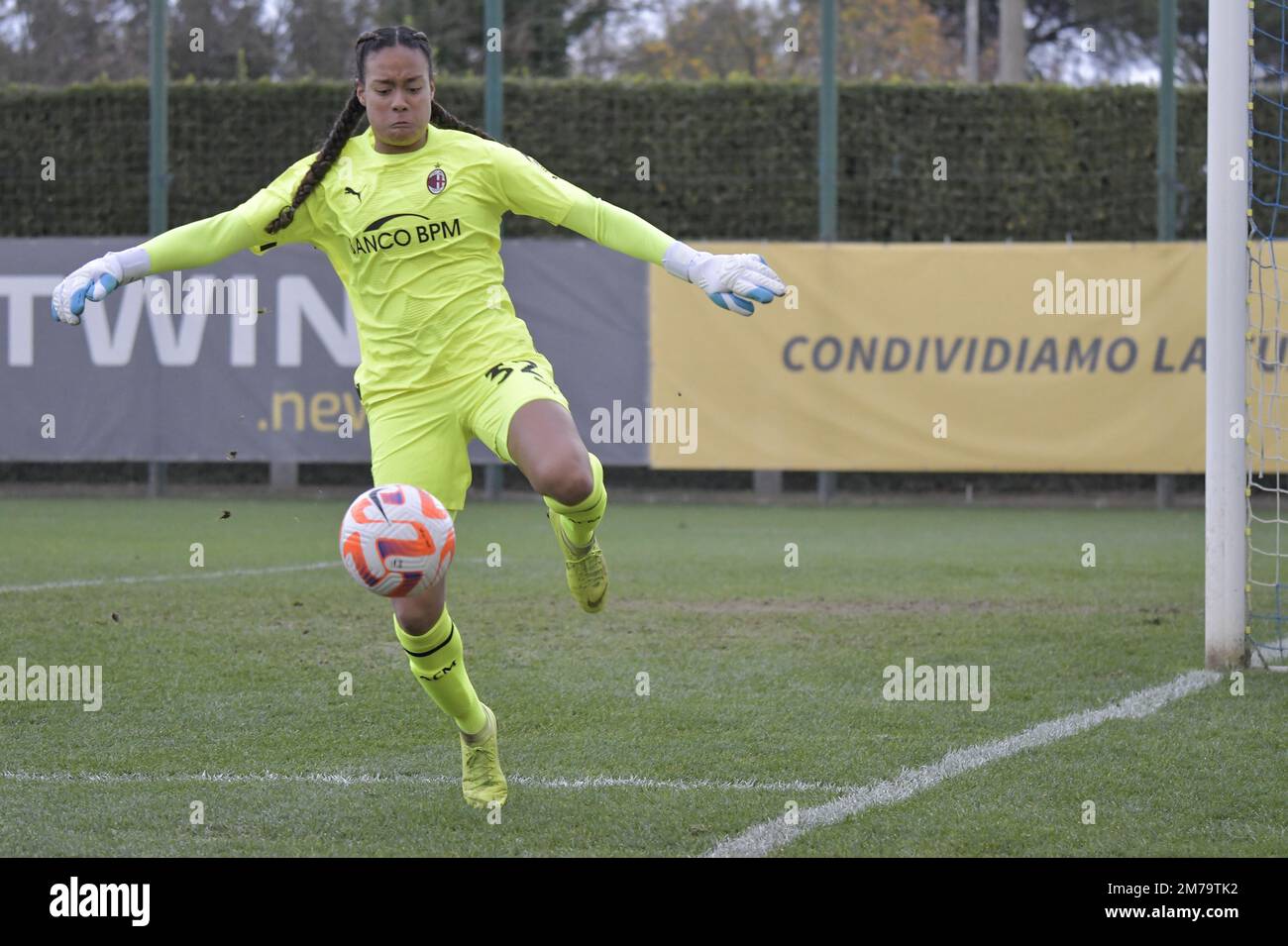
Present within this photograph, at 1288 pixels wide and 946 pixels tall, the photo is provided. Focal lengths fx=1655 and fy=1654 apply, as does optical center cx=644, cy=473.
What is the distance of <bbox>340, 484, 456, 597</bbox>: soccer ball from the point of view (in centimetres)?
452

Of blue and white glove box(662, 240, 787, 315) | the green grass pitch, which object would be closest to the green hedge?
the green grass pitch

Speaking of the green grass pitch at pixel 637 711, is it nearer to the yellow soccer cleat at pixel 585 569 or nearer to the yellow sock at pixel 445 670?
the yellow sock at pixel 445 670

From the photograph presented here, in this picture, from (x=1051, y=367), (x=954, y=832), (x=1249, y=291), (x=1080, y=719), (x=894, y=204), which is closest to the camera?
(x=954, y=832)

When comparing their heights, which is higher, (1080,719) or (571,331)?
(571,331)

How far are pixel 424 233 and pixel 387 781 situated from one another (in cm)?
172

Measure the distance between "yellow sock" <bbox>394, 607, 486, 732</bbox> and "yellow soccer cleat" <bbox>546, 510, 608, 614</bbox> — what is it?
2.19ft

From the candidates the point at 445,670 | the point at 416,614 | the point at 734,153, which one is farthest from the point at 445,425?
the point at 734,153

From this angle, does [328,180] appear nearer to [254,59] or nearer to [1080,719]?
[1080,719]

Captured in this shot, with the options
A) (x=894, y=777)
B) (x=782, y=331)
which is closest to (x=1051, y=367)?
(x=782, y=331)

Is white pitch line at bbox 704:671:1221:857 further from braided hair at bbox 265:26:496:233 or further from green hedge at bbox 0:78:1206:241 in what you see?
green hedge at bbox 0:78:1206:241

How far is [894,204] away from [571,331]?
141 inches

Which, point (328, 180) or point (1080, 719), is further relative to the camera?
point (1080, 719)

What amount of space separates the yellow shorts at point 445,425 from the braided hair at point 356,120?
70 cm

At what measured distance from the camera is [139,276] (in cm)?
532
